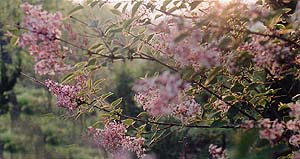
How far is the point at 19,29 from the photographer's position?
4.04 ft

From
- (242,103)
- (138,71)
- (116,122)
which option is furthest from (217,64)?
(138,71)

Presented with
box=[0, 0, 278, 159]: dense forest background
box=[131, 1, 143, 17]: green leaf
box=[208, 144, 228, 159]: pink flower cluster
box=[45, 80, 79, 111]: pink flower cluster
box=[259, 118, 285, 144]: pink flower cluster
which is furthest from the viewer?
box=[0, 0, 278, 159]: dense forest background

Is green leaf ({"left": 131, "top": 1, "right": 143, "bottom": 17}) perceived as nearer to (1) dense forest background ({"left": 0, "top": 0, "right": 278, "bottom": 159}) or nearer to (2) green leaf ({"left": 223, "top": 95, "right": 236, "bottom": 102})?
(2) green leaf ({"left": 223, "top": 95, "right": 236, "bottom": 102})

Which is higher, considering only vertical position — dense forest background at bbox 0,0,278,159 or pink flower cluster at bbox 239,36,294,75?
pink flower cluster at bbox 239,36,294,75

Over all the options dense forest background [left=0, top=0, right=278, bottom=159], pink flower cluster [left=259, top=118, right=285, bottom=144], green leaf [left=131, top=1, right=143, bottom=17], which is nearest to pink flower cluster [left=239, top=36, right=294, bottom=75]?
pink flower cluster [left=259, top=118, right=285, bottom=144]

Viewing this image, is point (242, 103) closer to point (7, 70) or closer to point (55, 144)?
point (55, 144)

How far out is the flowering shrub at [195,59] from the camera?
3.55ft

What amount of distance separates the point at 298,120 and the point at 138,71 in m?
9.30

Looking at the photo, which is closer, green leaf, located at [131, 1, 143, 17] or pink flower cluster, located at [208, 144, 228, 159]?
pink flower cluster, located at [208, 144, 228, 159]

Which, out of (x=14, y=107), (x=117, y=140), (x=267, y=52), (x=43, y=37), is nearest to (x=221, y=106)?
(x=117, y=140)

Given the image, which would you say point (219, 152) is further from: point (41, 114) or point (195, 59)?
point (41, 114)

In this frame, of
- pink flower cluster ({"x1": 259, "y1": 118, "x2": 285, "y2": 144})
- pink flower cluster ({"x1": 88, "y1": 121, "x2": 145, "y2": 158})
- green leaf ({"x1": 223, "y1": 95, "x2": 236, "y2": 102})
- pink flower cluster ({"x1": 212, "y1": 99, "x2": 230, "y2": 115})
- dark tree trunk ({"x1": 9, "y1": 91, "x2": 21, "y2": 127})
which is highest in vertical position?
pink flower cluster ({"x1": 259, "y1": 118, "x2": 285, "y2": 144})

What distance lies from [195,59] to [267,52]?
0.48 feet

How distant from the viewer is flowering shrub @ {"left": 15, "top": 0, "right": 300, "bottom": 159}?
1.08 metres
